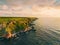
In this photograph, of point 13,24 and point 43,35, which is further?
point 43,35

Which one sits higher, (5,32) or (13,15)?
(13,15)

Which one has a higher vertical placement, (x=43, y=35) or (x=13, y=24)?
(x=13, y=24)

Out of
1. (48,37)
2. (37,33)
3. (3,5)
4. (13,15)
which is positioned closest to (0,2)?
(3,5)

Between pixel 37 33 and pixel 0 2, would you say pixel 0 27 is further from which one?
pixel 37 33
